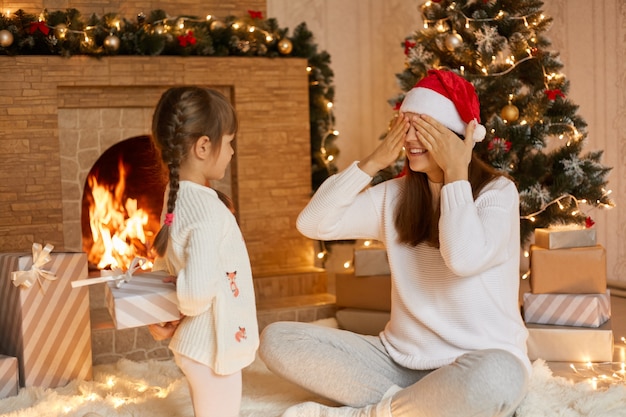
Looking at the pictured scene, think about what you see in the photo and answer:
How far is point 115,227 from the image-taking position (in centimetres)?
386

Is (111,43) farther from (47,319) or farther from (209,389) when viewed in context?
(209,389)

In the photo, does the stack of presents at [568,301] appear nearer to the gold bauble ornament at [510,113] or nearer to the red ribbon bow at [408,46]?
the gold bauble ornament at [510,113]

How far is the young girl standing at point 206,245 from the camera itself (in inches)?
71.6

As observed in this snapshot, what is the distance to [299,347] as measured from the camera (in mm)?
2268

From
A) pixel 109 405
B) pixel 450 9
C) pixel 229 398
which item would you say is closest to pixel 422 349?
pixel 229 398

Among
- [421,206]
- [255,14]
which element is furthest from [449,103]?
[255,14]

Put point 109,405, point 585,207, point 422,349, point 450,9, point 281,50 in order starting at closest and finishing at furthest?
point 422,349
point 109,405
point 450,9
point 281,50
point 585,207

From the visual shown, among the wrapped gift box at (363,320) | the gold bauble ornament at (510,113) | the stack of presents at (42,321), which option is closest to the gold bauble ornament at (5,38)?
the stack of presents at (42,321)

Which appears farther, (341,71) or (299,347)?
(341,71)

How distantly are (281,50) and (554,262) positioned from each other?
1.70 meters

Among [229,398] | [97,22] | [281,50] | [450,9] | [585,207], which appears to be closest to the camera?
[229,398]

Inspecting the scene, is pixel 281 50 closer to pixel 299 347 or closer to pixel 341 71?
pixel 341 71

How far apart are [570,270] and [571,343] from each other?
25 centimetres

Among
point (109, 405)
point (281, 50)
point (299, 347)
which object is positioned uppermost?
point (281, 50)
